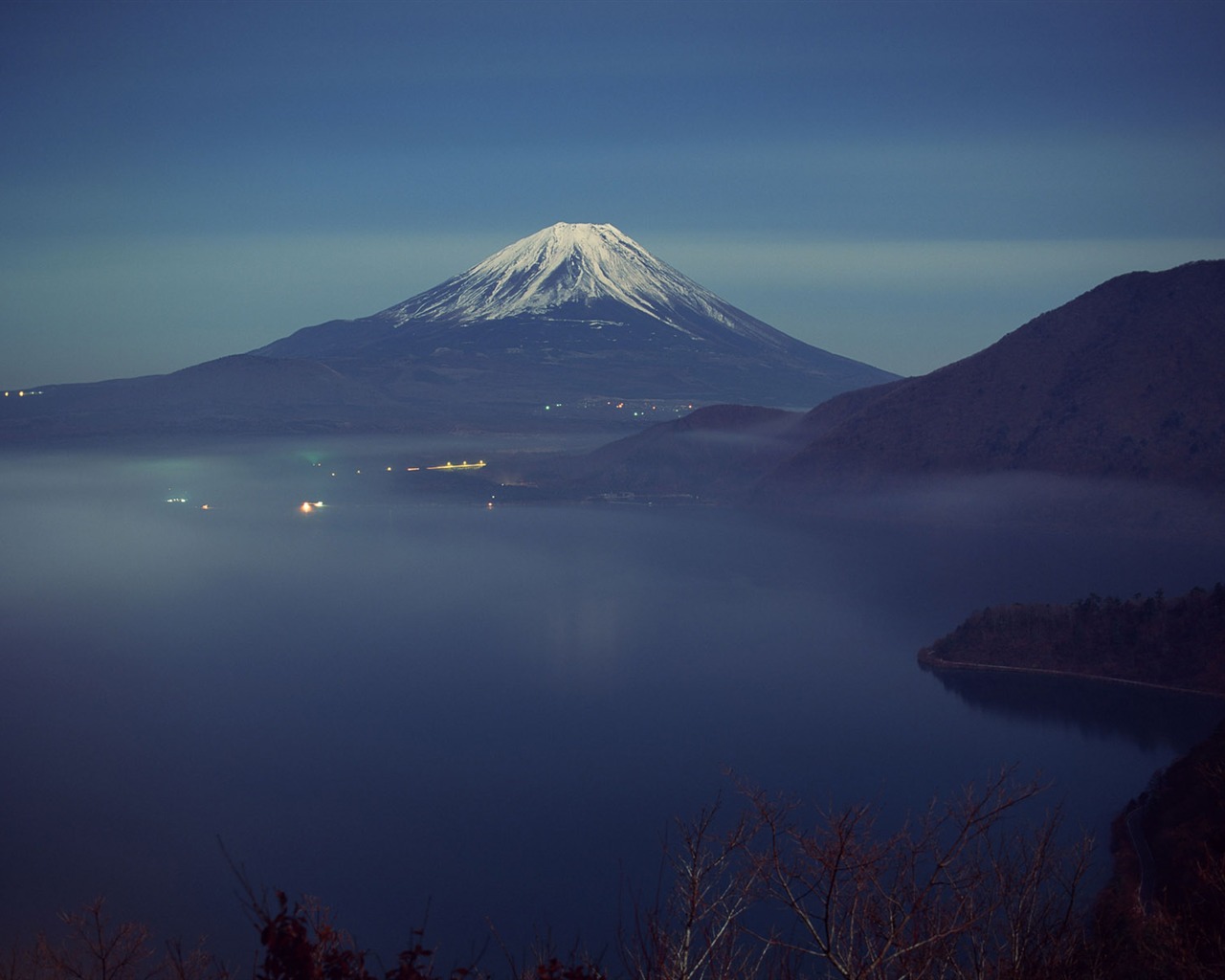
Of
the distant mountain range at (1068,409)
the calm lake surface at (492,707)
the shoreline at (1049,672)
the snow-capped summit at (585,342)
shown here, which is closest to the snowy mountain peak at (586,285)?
the snow-capped summit at (585,342)

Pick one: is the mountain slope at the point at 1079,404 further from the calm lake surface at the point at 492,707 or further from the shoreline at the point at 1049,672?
the shoreline at the point at 1049,672

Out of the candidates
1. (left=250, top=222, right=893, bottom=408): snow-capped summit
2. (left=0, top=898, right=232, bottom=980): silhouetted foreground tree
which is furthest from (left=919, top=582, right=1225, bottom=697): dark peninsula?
(left=250, top=222, right=893, bottom=408): snow-capped summit

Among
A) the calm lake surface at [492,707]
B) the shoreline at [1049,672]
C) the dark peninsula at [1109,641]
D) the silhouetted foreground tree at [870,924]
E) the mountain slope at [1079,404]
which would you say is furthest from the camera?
the mountain slope at [1079,404]

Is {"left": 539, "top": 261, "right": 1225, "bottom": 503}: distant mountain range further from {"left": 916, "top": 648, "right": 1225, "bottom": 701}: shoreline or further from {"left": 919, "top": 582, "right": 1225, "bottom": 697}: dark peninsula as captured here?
{"left": 916, "top": 648, "right": 1225, "bottom": 701}: shoreline

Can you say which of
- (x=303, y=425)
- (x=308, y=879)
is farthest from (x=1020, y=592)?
(x=303, y=425)

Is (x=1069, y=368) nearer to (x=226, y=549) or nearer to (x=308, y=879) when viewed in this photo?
(x=226, y=549)

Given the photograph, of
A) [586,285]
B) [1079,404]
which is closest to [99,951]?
[1079,404]
